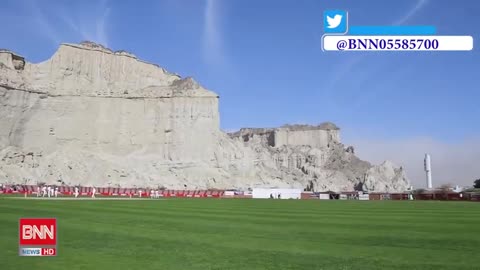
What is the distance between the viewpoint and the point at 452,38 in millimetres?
16344

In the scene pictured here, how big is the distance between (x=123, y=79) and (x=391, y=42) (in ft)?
326

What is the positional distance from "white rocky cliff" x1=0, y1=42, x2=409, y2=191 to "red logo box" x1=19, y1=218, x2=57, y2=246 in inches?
3097

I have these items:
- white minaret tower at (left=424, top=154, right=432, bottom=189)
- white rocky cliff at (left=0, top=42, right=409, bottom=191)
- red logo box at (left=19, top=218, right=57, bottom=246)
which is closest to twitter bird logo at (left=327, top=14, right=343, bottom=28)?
red logo box at (left=19, top=218, right=57, bottom=246)

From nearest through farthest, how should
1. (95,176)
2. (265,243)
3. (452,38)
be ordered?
1. (265,243)
2. (452,38)
3. (95,176)

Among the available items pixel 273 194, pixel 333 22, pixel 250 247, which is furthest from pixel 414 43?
pixel 273 194

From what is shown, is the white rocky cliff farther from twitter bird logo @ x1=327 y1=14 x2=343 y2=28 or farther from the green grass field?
twitter bird logo @ x1=327 y1=14 x2=343 y2=28

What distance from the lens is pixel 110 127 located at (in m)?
102

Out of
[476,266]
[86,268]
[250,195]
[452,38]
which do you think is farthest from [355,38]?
[250,195]

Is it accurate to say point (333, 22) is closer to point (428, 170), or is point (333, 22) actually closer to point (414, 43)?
point (414, 43)

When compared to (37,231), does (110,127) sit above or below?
above

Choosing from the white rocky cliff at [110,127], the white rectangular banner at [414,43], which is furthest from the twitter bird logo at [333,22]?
the white rocky cliff at [110,127]

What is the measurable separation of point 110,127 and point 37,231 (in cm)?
9673

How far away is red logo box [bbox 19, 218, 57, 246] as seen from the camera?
7.74 m

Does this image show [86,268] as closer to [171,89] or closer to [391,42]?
[391,42]
